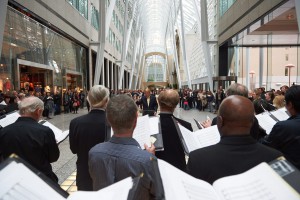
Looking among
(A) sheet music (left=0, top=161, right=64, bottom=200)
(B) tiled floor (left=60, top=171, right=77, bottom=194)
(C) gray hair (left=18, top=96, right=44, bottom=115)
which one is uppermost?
(C) gray hair (left=18, top=96, right=44, bottom=115)

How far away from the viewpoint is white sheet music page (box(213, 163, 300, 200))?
1.12 m

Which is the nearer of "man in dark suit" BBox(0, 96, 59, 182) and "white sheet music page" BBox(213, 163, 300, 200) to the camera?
"white sheet music page" BBox(213, 163, 300, 200)

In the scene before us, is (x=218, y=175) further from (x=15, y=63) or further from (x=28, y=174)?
(x=15, y=63)

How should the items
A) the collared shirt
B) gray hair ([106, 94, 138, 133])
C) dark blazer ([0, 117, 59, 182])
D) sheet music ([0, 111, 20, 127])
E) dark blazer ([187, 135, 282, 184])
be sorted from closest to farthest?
1. dark blazer ([187, 135, 282, 184])
2. the collared shirt
3. gray hair ([106, 94, 138, 133])
4. dark blazer ([0, 117, 59, 182])
5. sheet music ([0, 111, 20, 127])

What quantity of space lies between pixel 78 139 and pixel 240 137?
1.96 metres

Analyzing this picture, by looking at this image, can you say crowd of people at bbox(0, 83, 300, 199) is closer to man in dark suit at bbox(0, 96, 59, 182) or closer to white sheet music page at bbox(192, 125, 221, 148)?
man in dark suit at bbox(0, 96, 59, 182)

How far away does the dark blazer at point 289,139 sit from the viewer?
2861 mm

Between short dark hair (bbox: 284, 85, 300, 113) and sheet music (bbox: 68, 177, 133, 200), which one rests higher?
short dark hair (bbox: 284, 85, 300, 113)

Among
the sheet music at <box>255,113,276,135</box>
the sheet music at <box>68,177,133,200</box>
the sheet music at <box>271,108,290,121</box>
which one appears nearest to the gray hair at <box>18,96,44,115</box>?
the sheet music at <box>68,177,133,200</box>

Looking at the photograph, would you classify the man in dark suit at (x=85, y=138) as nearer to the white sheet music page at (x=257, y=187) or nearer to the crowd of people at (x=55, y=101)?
the white sheet music page at (x=257, y=187)

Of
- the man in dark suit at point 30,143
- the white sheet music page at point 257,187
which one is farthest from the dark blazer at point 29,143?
the white sheet music page at point 257,187

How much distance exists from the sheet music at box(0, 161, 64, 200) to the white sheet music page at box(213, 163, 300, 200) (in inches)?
28.7

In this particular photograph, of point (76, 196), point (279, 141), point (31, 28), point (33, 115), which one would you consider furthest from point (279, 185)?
point (31, 28)

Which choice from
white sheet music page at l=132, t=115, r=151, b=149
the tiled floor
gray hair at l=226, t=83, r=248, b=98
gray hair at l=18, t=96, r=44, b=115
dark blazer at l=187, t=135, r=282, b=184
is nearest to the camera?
dark blazer at l=187, t=135, r=282, b=184
